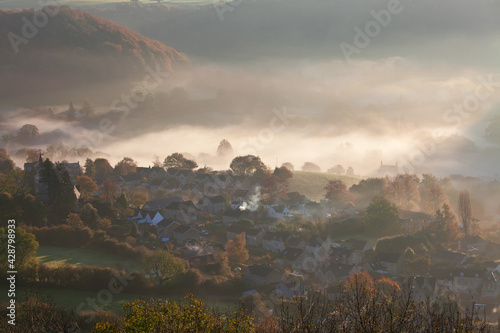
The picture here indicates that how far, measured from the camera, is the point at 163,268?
1665 inches

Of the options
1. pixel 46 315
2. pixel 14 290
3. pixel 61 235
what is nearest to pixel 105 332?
pixel 46 315

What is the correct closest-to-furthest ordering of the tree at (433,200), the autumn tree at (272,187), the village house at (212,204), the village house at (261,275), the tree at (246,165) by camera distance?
the village house at (261,275) → the village house at (212,204) → the tree at (433,200) → the autumn tree at (272,187) → the tree at (246,165)

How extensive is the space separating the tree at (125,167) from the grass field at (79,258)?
42.0 metres

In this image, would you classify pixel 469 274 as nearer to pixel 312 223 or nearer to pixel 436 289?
pixel 436 289

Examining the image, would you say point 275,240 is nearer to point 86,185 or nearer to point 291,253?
point 291,253

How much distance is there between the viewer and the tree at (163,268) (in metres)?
42.2

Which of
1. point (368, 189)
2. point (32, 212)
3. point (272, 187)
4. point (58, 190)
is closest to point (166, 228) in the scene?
point (58, 190)

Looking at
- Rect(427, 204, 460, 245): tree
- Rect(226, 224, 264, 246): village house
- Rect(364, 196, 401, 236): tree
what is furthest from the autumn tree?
Rect(427, 204, 460, 245): tree

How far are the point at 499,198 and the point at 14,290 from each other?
101810mm

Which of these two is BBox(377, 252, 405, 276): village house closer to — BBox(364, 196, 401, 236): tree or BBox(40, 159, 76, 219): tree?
BBox(364, 196, 401, 236): tree

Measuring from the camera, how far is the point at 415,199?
84.7 m

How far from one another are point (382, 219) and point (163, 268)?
3552cm

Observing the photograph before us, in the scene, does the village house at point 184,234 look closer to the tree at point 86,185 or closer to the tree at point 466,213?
the tree at point 86,185

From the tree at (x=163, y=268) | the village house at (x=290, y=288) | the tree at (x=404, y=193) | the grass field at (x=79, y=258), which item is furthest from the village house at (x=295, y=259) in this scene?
the tree at (x=404, y=193)
